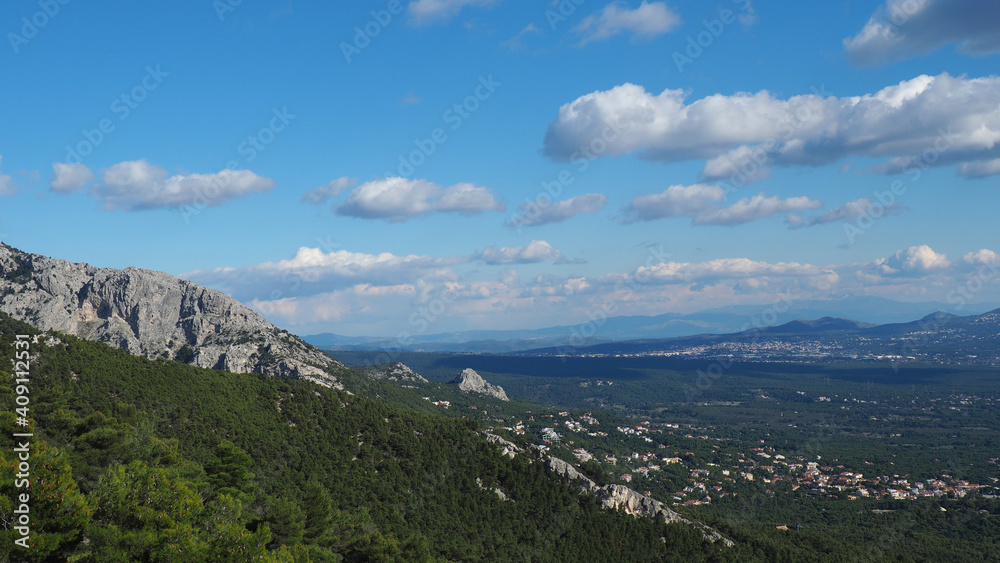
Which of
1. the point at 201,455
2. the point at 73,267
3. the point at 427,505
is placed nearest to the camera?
the point at 201,455

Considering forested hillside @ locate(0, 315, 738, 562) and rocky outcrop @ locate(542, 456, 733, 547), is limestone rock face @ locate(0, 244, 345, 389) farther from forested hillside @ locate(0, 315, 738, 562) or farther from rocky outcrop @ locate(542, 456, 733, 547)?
rocky outcrop @ locate(542, 456, 733, 547)

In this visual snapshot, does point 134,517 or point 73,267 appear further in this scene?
point 73,267

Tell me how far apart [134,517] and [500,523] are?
152 ft

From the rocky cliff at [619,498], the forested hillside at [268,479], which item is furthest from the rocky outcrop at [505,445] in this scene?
the forested hillside at [268,479]

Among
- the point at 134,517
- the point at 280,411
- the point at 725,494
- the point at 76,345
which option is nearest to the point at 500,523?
the point at 280,411

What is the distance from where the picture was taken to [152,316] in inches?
5709

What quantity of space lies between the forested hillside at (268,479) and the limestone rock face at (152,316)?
38.5 m

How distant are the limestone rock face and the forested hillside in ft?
126

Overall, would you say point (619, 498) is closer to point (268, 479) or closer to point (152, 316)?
point (268, 479)

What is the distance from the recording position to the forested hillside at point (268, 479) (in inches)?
1003

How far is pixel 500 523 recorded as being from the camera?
6569cm

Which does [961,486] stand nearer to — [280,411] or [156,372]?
[280,411]

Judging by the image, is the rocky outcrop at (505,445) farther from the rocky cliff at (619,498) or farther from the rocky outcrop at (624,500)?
the rocky outcrop at (624,500)

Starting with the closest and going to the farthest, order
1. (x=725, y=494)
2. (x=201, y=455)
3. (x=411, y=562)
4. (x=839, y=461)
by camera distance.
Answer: (x=411, y=562) → (x=201, y=455) → (x=725, y=494) → (x=839, y=461)
